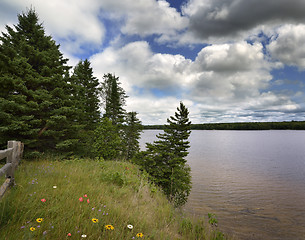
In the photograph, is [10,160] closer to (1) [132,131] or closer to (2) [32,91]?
(2) [32,91]

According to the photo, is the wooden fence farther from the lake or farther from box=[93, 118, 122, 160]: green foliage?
box=[93, 118, 122, 160]: green foliage

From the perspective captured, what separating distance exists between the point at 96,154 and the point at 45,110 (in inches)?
323

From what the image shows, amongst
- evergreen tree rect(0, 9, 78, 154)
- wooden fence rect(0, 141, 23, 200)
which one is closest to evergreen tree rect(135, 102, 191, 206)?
evergreen tree rect(0, 9, 78, 154)

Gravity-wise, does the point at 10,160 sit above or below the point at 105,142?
above

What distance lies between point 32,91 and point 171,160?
1297 centimetres

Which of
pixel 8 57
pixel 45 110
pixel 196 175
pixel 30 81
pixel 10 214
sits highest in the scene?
pixel 8 57

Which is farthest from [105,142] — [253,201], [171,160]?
[253,201]

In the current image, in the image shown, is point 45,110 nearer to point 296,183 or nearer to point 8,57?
point 8,57

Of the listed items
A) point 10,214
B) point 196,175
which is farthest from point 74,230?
point 196,175

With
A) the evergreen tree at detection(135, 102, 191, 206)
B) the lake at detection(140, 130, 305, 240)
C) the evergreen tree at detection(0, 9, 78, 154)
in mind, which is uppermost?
the evergreen tree at detection(0, 9, 78, 154)

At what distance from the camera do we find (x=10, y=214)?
2.73m

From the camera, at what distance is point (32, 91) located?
10.2 meters

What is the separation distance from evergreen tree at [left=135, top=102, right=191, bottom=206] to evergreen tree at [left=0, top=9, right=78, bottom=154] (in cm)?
780

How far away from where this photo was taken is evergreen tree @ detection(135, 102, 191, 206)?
47.6 ft
